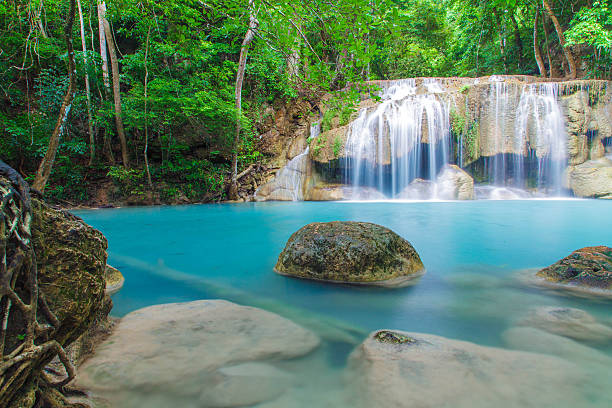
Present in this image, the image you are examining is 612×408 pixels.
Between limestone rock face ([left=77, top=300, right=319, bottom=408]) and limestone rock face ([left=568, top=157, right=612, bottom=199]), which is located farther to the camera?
limestone rock face ([left=568, top=157, right=612, bottom=199])

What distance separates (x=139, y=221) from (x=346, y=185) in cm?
909

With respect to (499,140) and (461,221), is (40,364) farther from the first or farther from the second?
(499,140)

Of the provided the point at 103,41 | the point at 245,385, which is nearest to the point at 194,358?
the point at 245,385

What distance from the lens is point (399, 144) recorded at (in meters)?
14.2

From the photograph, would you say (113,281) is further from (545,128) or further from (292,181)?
(545,128)

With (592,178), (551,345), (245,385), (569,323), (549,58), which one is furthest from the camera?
(549,58)

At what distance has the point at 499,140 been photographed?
1398 centimetres

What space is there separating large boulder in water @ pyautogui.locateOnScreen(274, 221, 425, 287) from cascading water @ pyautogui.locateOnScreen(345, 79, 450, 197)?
1102 cm

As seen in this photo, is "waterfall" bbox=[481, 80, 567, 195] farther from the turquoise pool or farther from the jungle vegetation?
the turquoise pool

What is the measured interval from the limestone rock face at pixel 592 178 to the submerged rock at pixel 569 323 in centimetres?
1413

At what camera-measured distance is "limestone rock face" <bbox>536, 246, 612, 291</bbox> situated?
2896 millimetres

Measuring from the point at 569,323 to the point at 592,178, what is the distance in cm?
1482

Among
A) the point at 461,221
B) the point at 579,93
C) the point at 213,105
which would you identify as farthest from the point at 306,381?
the point at 579,93

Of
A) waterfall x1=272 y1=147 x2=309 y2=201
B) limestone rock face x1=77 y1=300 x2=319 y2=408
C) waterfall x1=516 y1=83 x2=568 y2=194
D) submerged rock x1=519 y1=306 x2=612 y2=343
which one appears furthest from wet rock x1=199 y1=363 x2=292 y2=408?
waterfall x1=516 y1=83 x2=568 y2=194
